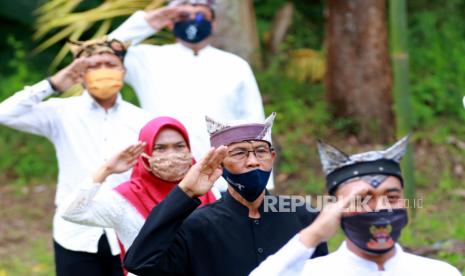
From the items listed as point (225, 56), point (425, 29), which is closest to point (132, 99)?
point (425, 29)

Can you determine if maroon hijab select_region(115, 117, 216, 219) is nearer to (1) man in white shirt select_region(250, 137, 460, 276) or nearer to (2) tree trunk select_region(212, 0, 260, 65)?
(1) man in white shirt select_region(250, 137, 460, 276)

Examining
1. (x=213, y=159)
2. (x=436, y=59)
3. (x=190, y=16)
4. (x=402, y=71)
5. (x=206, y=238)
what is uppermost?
(x=190, y=16)

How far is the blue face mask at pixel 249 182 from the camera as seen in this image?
476cm

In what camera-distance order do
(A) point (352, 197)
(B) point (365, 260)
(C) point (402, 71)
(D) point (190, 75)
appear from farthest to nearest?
(C) point (402, 71), (D) point (190, 75), (B) point (365, 260), (A) point (352, 197)

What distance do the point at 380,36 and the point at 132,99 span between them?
8.44 ft

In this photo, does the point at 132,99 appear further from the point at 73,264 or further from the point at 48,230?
the point at 73,264

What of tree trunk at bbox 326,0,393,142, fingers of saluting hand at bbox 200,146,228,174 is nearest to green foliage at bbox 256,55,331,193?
tree trunk at bbox 326,0,393,142

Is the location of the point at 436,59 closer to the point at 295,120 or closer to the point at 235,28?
the point at 295,120

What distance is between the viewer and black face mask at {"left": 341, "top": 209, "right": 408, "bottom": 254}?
161 inches

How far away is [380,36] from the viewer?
11.4m

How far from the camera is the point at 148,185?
5.61m

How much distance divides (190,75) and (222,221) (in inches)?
93.4

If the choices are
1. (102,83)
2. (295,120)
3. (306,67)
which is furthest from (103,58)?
(306,67)

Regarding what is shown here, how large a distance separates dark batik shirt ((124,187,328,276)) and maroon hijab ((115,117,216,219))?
0.68m
